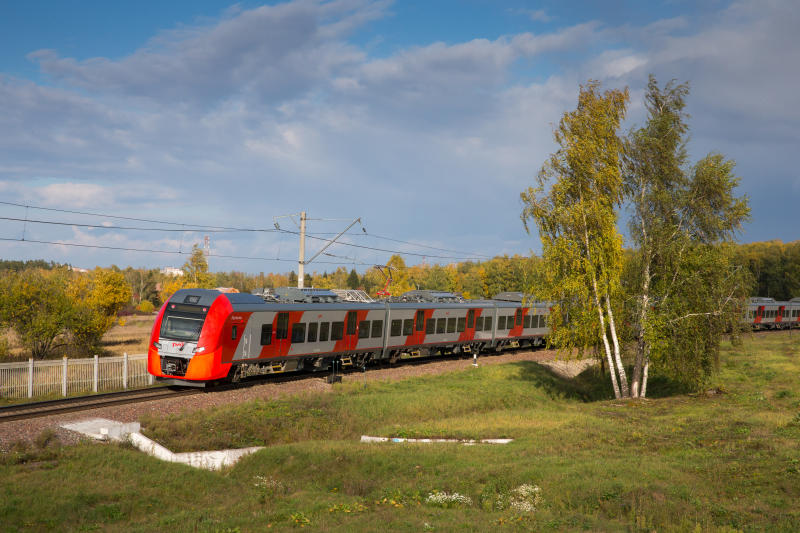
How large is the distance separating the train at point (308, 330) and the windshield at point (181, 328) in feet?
0.12

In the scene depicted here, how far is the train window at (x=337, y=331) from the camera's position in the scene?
1080 inches

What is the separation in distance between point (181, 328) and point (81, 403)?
4.01 m

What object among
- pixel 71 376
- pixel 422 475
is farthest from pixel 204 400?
pixel 422 475

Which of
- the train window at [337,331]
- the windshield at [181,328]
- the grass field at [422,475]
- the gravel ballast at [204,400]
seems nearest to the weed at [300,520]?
the grass field at [422,475]

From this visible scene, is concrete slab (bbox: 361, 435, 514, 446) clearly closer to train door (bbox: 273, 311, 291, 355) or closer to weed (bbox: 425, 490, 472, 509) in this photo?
weed (bbox: 425, 490, 472, 509)

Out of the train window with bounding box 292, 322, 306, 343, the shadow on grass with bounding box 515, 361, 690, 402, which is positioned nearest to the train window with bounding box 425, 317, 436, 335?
the shadow on grass with bounding box 515, 361, 690, 402

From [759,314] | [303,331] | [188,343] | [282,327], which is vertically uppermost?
[759,314]

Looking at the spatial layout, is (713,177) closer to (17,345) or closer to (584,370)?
(584,370)

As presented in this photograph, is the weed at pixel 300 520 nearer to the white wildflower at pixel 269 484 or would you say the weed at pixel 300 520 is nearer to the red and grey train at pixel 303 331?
the white wildflower at pixel 269 484

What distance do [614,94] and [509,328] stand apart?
18.9m

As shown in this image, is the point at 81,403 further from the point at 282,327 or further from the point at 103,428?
the point at 282,327

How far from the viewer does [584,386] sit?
1334 inches

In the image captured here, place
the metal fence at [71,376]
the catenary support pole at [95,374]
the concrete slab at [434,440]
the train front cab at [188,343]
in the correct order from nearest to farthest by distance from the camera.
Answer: the concrete slab at [434,440] → the metal fence at [71,376] → the train front cab at [188,343] → the catenary support pole at [95,374]

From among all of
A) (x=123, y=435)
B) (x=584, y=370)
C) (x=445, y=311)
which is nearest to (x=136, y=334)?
(x=445, y=311)
